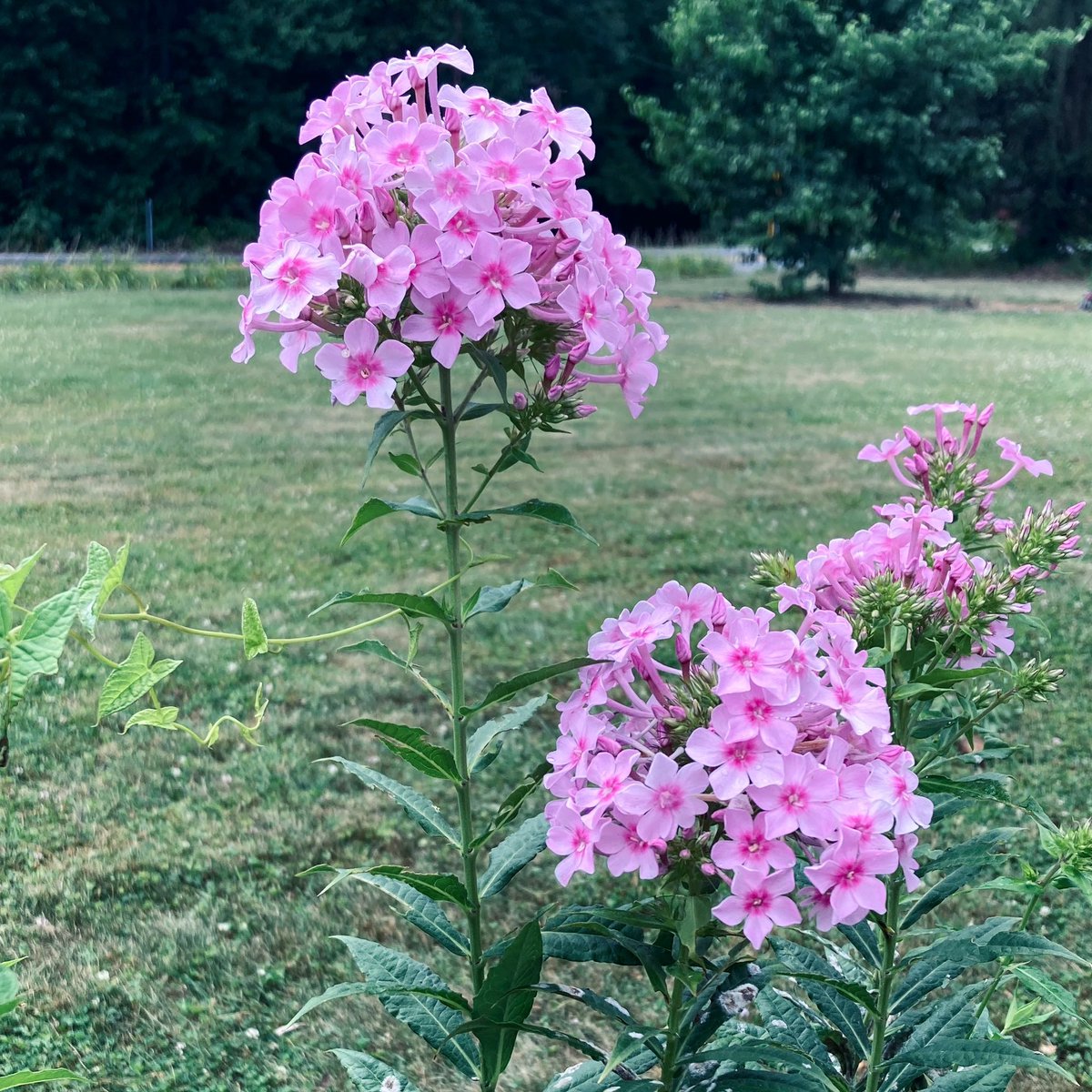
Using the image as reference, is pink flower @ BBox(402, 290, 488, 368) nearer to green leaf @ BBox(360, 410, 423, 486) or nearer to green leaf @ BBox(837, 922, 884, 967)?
green leaf @ BBox(360, 410, 423, 486)

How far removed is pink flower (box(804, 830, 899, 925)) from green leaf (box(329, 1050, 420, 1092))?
65 cm

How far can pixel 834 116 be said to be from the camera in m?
17.5

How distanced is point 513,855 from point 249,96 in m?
21.6

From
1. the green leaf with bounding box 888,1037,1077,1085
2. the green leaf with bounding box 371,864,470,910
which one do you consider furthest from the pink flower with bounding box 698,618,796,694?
the green leaf with bounding box 888,1037,1077,1085

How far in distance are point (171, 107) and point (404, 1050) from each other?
20.5 metres

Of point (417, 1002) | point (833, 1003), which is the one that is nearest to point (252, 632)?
point (417, 1002)

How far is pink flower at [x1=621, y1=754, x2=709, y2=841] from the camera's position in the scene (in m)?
1.07

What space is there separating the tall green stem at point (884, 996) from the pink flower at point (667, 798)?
490 millimetres

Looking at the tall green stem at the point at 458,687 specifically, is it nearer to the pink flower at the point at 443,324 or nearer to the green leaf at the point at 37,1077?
the pink flower at the point at 443,324

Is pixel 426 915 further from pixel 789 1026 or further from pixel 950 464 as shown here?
pixel 950 464

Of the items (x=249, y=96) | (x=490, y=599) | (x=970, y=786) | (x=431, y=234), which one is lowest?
(x=970, y=786)

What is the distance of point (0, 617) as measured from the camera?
994 millimetres

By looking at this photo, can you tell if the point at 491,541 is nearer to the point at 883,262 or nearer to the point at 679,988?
the point at 679,988

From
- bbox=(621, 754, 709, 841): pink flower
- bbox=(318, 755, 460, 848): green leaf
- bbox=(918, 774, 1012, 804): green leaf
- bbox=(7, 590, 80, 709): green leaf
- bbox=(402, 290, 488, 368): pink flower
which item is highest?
bbox=(402, 290, 488, 368): pink flower
